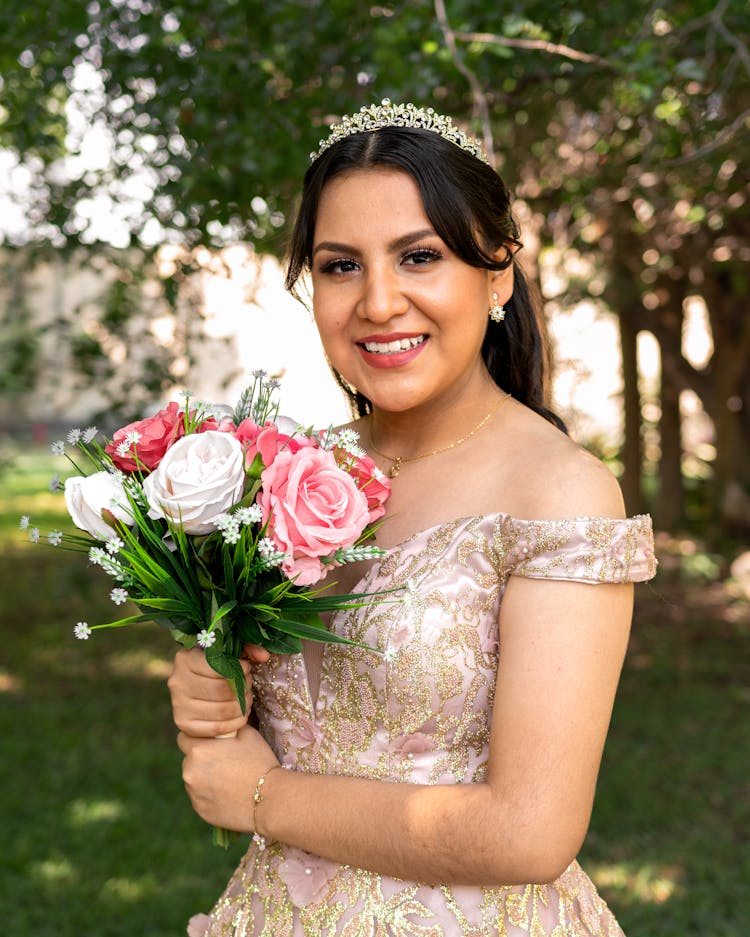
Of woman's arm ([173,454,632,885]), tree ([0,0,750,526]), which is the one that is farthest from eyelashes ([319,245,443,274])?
tree ([0,0,750,526])

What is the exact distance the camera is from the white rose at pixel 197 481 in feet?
5.42

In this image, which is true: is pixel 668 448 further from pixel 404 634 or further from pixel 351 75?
pixel 404 634

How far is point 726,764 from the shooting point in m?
6.05

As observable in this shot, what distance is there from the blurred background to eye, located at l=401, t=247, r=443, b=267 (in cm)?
45

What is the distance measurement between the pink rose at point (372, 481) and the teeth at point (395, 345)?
20 centimetres

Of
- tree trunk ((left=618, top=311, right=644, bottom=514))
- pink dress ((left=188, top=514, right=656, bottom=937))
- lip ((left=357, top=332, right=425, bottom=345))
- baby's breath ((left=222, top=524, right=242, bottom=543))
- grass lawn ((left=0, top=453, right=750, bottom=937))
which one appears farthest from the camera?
tree trunk ((left=618, top=311, right=644, bottom=514))

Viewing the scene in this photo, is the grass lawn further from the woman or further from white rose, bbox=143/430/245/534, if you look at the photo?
white rose, bbox=143/430/245/534

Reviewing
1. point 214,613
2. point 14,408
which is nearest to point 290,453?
point 214,613

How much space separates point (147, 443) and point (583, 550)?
2.51 ft

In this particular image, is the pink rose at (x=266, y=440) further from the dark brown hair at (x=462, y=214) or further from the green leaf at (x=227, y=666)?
the dark brown hair at (x=462, y=214)

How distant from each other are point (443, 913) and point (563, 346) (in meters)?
8.94

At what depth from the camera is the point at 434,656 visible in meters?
1.83

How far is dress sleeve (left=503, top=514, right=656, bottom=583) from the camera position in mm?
1707

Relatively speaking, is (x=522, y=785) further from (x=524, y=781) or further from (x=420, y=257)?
(x=420, y=257)
